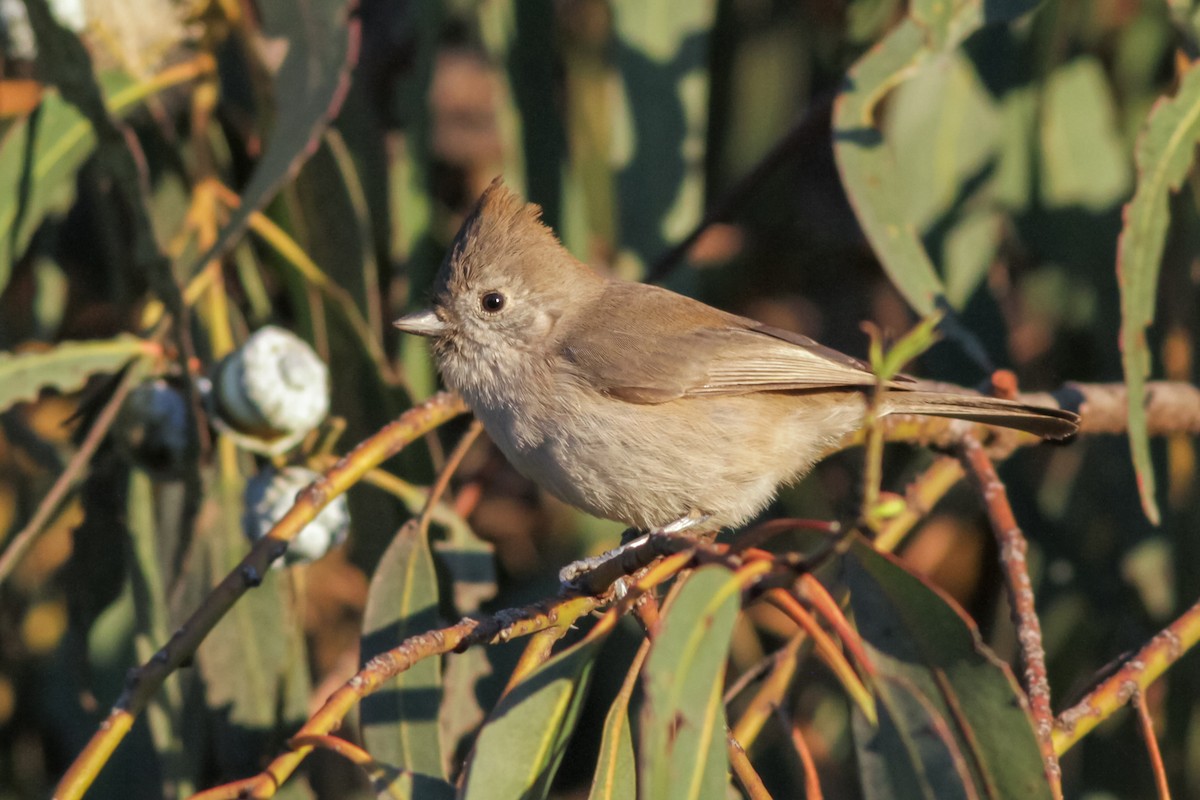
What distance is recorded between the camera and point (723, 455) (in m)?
2.71

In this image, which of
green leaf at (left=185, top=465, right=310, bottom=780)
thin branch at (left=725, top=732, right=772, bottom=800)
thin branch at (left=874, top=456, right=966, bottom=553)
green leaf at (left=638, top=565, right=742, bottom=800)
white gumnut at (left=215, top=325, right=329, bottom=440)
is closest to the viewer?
green leaf at (left=638, top=565, right=742, bottom=800)

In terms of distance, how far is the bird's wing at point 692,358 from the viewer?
8.98 feet

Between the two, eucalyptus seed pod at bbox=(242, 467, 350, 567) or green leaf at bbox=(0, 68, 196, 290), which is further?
green leaf at bbox=(0, 68, 196, 290)

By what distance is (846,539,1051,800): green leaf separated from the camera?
174cm

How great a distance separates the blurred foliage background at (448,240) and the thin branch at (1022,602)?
359 mm

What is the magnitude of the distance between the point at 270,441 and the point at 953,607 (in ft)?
4.84

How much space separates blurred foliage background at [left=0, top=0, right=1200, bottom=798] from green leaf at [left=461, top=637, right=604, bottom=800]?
788mm

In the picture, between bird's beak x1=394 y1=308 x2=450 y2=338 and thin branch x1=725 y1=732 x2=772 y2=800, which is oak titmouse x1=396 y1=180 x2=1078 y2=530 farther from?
thin branch x1=725 y1=732 x2=772 y2=800

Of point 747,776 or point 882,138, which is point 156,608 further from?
point 882,138

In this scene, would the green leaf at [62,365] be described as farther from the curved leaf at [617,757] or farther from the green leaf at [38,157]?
the curved leaf at [617,757]

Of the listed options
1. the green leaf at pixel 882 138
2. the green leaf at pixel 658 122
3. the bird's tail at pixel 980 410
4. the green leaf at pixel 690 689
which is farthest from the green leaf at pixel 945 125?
the green leaf at pixel 690 689

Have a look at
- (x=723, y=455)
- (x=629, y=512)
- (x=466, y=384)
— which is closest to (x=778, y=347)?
(x=723, y=455)

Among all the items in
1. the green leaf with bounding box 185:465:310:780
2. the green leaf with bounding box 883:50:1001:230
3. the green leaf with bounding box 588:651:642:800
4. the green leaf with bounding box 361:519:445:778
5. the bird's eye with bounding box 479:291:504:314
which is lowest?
the green leaf with bounding box 185:465:310:780

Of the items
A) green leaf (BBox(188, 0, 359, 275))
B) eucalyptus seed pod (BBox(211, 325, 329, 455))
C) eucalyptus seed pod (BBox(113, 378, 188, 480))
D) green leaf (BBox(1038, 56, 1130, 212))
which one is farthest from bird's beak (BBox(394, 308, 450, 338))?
green leaf (BBox(1038, 56, 1130, 212))
